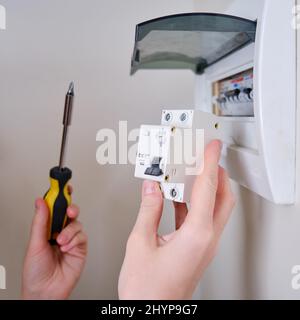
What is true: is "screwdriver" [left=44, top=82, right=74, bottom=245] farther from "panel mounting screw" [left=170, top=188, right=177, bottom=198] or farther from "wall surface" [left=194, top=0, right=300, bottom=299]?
"wall surface" [left=194, top=0, right=300, bottom=299]

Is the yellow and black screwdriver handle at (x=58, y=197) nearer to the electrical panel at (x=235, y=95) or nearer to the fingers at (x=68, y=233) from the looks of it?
the fingers at (x=68, y=233)

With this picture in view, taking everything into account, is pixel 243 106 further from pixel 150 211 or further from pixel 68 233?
pixel 68 233

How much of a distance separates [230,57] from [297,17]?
0.20 meters

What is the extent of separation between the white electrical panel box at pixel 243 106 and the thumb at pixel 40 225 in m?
0.25

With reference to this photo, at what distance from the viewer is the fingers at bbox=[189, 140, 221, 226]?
391mm

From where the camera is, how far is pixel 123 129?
32.0 inches

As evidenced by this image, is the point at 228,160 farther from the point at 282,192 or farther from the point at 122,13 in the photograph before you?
the point at 122,13

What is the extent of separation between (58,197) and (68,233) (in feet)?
0.30

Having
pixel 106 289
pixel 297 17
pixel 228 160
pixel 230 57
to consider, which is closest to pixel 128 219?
pixel 106 289

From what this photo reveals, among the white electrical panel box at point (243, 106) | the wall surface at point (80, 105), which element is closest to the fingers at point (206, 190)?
the white electrical panel box at point (243, 106)

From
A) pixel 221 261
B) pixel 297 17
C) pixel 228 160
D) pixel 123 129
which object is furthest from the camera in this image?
pixel 123 129

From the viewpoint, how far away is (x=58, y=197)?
1.95 ft

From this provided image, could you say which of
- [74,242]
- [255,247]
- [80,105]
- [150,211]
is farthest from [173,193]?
[80,105]

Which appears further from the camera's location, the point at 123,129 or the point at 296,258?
the point at 123,129
